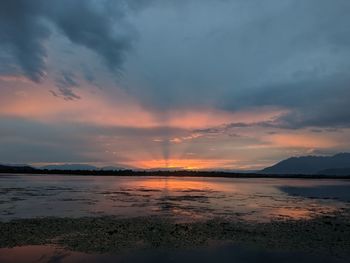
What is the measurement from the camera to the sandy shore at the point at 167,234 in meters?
15.3

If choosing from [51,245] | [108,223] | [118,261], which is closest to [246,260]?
[118,261]

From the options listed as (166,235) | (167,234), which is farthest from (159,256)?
(167,234)

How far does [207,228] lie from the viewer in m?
19.5

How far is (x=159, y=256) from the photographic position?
13.4 metres

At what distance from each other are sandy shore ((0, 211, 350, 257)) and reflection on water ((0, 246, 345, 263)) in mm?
844

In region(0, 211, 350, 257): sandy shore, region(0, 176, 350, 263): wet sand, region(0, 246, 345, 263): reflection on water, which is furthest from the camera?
region(0, 211, 350, 257): sandy shore

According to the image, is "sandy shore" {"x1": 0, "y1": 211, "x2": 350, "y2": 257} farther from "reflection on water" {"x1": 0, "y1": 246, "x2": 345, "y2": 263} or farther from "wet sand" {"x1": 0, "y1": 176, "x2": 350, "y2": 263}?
"reflection on water" {"x1": 0, "y1": 246, "x2": 345, "y2": 263}

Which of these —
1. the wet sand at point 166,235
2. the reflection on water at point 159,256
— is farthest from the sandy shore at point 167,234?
the reflection on water at point 159,256

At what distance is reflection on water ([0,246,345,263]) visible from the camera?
41.9 ft

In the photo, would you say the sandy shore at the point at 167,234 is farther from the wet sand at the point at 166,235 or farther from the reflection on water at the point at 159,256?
the reflection on water at the point at 159,256

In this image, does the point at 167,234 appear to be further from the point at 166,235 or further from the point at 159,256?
the point at 159,256

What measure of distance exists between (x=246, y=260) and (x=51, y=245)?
7.93 meters

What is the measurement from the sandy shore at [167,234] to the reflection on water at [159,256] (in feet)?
2.77

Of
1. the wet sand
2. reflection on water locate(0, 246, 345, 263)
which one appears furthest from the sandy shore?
reflection on water locate(0, 246, 345, 263)
